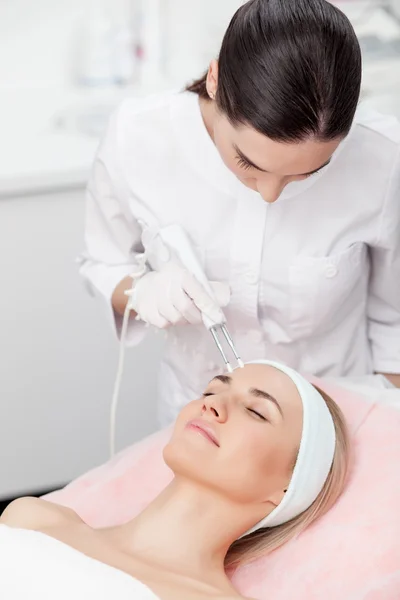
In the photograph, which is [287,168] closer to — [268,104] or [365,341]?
[268,104]

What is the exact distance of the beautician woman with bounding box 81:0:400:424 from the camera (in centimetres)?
140

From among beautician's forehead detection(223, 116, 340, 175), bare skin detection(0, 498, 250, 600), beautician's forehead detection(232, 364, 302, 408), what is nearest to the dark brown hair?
beautician's forehead detection(223, 116, 340, 175)

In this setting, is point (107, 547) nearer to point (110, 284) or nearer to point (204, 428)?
point (204, 428)

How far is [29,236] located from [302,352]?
83cm

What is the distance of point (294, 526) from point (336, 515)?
0.07 m

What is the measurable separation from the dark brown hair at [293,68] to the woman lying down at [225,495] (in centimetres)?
48

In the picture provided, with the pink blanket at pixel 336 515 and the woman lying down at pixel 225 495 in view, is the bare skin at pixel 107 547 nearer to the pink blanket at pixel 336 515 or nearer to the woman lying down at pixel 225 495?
the woman lying down at pixel 225 495

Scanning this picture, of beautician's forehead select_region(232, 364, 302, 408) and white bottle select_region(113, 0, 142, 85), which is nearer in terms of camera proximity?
beautician's forehead select_region(232, 364, 302, 408)

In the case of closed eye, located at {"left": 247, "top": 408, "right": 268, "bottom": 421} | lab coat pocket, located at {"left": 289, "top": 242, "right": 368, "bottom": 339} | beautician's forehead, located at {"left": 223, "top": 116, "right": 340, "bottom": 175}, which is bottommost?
closed eye, located at {"left": 247, "top": 408, "right": 268, "bottom": 421}

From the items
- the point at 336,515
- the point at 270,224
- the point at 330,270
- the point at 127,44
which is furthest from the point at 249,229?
the point at 127,44

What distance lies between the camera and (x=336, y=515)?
1.45 metres

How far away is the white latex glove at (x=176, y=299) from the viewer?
1.41 meters

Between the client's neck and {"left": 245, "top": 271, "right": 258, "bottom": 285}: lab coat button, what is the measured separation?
35 centimetres

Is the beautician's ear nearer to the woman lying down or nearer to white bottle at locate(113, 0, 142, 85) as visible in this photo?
the woman lying down
